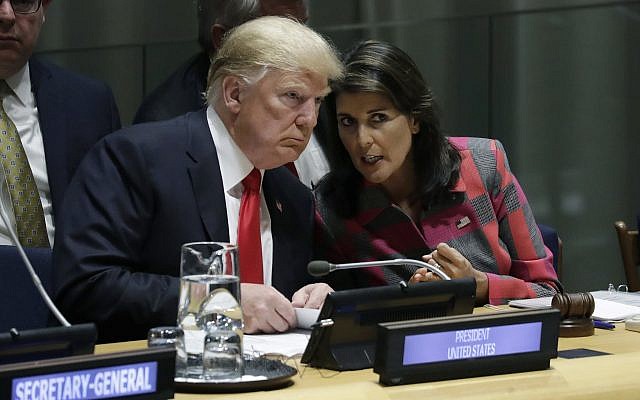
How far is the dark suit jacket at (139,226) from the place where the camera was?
2744mm

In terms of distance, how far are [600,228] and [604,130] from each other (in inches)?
18.8

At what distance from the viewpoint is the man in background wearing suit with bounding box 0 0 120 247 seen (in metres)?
3.33

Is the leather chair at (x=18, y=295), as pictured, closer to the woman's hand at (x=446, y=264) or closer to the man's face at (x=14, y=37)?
the man's face at (x=14, y=37)

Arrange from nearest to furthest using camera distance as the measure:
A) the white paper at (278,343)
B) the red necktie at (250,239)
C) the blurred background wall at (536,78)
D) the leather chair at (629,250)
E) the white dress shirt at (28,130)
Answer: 1. the white paper at (278,343)
2. the red necktie at (250,239)
3. the white dress shirt at (28,130)
4. the leather chair at (629,250)
5. the blurred background wall at (536,78)

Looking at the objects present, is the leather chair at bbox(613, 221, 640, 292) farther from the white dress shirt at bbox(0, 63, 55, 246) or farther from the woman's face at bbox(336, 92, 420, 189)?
the white dress shirt at bbox(0, 63, 55, 246)

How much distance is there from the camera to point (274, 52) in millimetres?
2932

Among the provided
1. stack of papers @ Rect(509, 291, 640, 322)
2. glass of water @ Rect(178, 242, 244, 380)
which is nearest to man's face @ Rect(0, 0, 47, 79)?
glass of water @ Rect(178, 242, 244, 380)

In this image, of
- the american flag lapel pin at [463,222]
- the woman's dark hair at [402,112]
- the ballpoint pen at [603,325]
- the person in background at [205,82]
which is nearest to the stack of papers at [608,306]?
the ballpoint pen at [603,325]

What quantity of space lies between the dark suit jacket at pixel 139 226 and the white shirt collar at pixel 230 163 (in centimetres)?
2

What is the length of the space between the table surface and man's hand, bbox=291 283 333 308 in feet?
1.78

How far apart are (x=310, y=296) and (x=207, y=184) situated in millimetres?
385

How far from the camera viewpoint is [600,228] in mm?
5766

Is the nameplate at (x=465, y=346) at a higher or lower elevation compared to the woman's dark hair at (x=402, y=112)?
lower

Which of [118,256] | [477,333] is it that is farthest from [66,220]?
[477,333]
